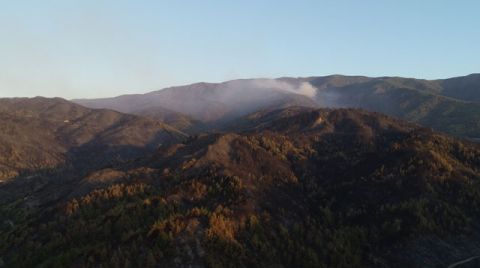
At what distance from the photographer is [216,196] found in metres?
194

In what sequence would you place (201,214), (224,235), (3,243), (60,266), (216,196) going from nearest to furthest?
1. (60,266)
2. (224,235)
3. (201,214)
4. (3,243)
5. (216,196)

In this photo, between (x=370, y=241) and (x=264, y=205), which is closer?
(x=370, y=241)

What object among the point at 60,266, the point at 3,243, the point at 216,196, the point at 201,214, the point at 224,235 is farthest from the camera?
the point at 216,196

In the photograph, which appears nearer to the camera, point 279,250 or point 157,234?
point 157,234

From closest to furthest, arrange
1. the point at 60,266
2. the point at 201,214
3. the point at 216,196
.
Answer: the point at 60,266 < the point at 201,214 < the point at 216,196

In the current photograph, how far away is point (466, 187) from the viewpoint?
195250mm

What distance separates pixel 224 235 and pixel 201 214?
48.0 ft

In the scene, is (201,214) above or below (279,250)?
above

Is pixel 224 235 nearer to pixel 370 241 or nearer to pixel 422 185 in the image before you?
pixel 370 241

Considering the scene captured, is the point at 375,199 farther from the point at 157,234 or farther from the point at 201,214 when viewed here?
the point at 157,234

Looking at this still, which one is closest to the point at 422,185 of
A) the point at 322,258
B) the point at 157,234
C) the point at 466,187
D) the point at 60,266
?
the point at 466,187

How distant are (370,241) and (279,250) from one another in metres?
30.3

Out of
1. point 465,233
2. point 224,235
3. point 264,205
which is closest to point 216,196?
point 264,205

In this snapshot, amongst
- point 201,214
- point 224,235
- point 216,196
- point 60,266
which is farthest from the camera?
point 216,196
